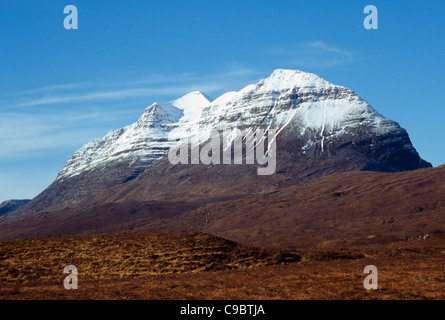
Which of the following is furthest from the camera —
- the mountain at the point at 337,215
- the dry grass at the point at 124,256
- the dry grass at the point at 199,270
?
the mountain at the point at 337,215

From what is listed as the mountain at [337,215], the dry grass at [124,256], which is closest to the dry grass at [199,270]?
the dry grass at [124,256]

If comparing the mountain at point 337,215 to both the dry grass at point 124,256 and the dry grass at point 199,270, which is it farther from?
the dry grass at point 199,270

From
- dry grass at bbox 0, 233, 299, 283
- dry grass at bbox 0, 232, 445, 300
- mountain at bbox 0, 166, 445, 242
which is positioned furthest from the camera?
mountain at bbox 0, 166, 445, 242

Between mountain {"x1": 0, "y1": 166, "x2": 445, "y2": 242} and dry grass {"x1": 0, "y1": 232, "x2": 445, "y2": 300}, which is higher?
mountain {"x1": 0, "y1": 166, "x2": 445, "y2": 242}

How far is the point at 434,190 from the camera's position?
547 ft

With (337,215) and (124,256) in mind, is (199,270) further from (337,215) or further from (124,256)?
(337,215)

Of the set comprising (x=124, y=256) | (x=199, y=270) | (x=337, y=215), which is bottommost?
(x=199, y=270)

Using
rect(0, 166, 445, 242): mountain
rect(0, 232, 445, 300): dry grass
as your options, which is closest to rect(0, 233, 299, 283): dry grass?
rect(0, 232, 445, 300): dry grass

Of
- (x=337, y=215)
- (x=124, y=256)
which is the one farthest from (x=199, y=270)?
(x=337, y=215)

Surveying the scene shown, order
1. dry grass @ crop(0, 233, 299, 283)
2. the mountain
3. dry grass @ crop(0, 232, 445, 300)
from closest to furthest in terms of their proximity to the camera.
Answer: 1. dry grass @ crop(0, 232, 445, 300)
2. dry grass @ crop(0, 233, 299, 283)
3. the mountain

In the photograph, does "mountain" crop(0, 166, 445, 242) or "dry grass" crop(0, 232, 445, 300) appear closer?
"dry grass" crop(0, 232, 445, 300)

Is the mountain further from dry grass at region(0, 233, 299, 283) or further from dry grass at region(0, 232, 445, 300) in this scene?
dry grass at region(0, 232, 445, 300)
